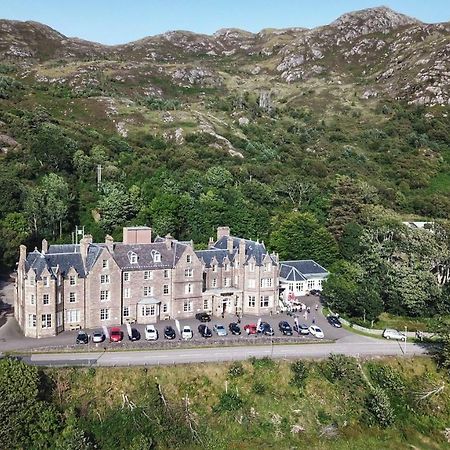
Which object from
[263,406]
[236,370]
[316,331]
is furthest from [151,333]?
[316,331]

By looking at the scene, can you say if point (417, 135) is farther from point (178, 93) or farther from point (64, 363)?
point (64, 363)

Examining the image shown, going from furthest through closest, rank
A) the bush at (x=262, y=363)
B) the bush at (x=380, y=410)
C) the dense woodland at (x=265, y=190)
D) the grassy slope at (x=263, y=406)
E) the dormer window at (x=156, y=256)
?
the dense woodland at (x=265, y=190) < the dormer window at (x=156, y=256) < the bush at (x=262, y=363) < the bush at (x=380, y=410) < the grassy slope at (x=263, y=406)

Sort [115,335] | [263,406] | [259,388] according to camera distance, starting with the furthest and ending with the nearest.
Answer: [115,335] → [259,388] → [263,406]

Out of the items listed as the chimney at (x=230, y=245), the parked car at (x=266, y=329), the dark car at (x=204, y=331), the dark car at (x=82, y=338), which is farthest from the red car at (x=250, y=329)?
the dark car at (x=82, y=338)

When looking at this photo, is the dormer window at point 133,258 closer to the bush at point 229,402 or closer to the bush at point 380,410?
the bush at point 229,402

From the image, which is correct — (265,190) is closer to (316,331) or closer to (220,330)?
(316,331)

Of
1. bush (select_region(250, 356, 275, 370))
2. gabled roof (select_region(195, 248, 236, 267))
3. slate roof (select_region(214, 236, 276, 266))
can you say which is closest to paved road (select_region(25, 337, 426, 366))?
bush (select_region(250, 356, 275, 370))

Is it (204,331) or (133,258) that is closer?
(204,331)
